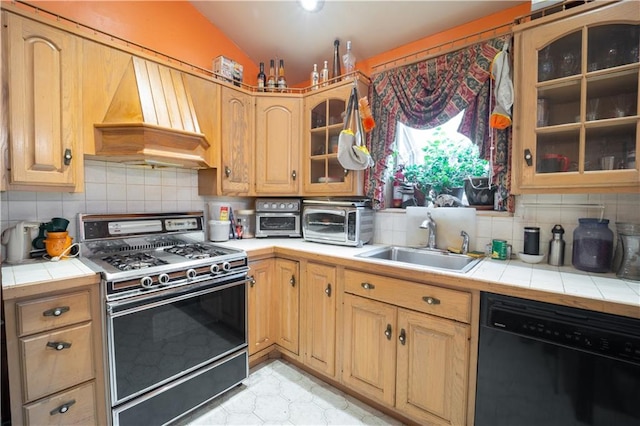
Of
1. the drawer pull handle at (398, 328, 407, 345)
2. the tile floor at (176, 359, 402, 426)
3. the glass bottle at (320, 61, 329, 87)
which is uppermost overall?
the glass bottle at (320, 61, 329, 87)

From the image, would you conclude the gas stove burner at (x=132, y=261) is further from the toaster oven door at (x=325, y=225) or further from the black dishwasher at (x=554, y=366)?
the black dishwasher at (x=554, y=366)

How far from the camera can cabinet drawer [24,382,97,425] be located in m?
1.29

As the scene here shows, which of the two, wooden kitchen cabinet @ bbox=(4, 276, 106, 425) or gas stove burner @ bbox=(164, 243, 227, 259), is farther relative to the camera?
gas stove burner @ bbox=(164, 243, 227, 259)

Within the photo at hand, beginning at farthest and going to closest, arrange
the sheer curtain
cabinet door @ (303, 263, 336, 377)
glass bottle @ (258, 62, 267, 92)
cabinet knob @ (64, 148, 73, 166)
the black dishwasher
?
1. glass bottle @ (258, 62, 267, 92)
2. cabinet door @ (303, 263, 336, 377)
3. the sheer curtain
4. cabinet knob @ (64, 148, 73, 166)
5. the black dishwasher

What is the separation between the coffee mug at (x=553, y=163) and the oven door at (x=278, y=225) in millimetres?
1705

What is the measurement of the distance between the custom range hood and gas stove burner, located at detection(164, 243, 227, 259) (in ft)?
1.86

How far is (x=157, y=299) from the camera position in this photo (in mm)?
1552

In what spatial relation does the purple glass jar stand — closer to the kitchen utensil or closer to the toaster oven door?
the toaster oven door

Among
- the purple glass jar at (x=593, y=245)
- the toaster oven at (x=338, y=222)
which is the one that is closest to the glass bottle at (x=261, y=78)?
the toaster oven at (x=338, y=222)

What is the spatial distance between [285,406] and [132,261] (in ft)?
4.00

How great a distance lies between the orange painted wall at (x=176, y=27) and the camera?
6.10 ft

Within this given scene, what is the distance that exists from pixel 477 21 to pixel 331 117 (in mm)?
1123

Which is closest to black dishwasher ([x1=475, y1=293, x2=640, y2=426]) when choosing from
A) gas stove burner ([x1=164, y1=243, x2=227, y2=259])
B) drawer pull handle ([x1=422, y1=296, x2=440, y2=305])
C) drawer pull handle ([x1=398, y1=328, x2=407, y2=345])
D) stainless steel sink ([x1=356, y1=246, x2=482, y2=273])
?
drawer pull handle ([x1=422, y1=296, x2=440, y2=305])

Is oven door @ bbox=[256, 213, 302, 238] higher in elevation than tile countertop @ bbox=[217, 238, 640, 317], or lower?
higher
